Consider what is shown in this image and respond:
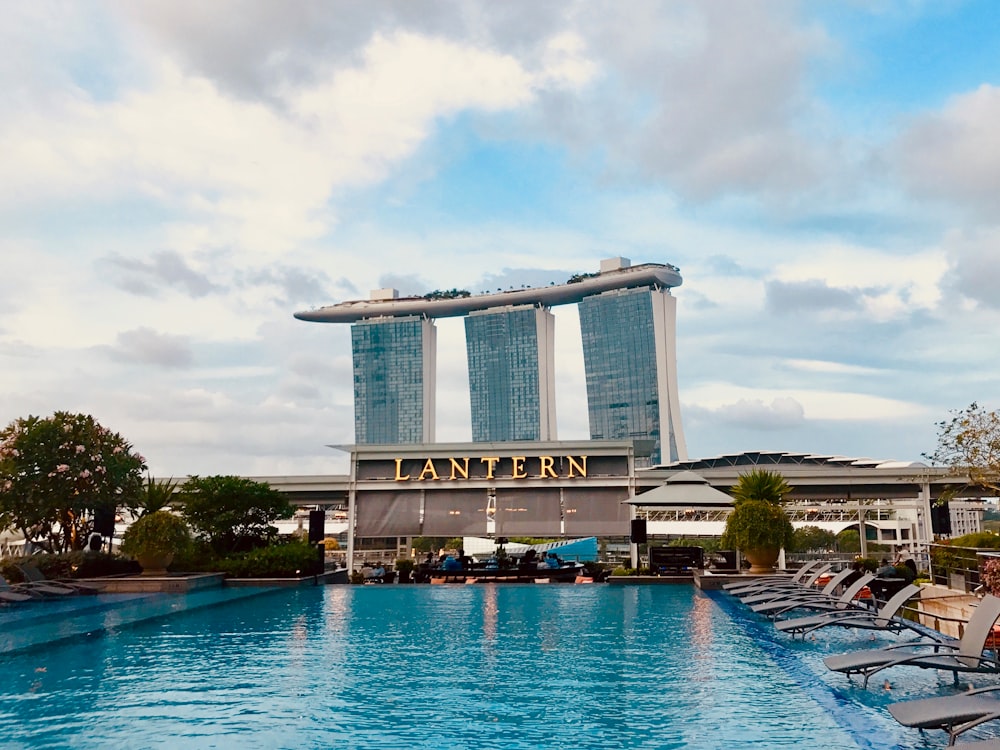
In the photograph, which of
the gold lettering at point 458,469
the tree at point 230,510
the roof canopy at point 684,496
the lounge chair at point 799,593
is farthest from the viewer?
the gold lettering at point 458,469

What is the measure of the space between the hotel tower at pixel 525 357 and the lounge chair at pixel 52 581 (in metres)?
104

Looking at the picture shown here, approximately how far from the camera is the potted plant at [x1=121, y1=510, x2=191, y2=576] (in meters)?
21.8

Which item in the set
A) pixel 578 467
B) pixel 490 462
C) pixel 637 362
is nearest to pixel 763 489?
pixel 578 467

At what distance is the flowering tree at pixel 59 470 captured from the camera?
851 inches

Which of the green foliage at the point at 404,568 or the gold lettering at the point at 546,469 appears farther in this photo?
the gold lettering at the point at 546,469

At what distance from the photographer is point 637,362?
129 m

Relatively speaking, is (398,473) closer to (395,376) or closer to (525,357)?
(525,357)

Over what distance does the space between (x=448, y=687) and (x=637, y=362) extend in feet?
401

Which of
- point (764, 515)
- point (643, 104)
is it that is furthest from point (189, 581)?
point (643, 104)

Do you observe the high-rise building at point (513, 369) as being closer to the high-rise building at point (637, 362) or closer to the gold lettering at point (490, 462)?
the high-rise building at point (637, 362)

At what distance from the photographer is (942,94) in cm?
1614

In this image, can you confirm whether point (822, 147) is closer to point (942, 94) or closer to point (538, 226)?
point (942, 94)

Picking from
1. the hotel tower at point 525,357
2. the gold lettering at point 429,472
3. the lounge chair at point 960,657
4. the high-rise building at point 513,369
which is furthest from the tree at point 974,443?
the high-rise building at point 513,369

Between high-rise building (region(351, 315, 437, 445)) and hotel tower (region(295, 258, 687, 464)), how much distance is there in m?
0.18
